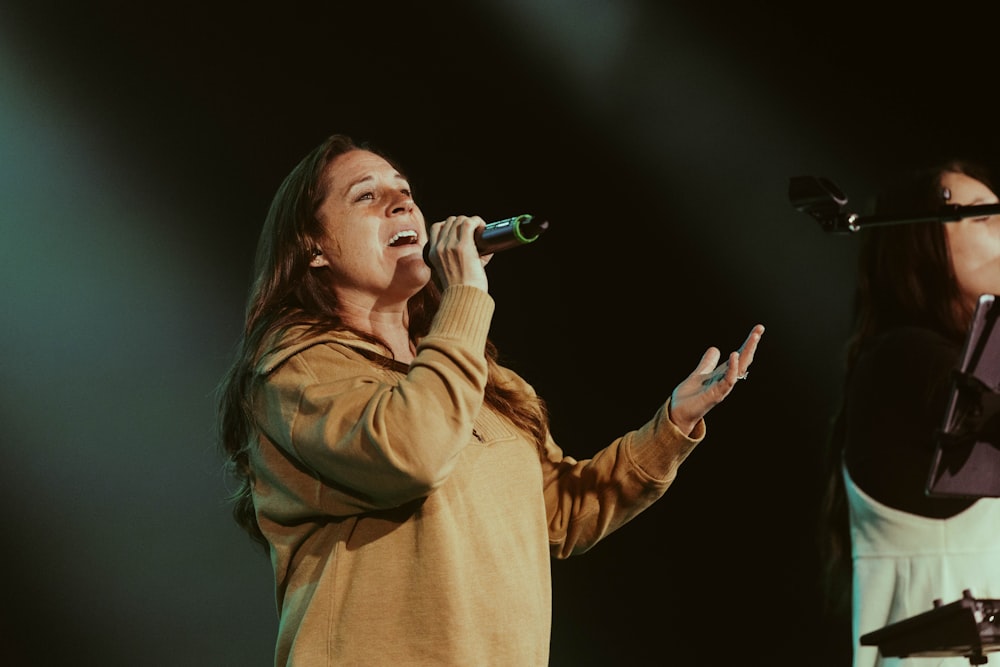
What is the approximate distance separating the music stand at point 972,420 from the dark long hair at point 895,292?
24.6 inches

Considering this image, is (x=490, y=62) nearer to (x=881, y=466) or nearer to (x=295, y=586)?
(x=881, y=466)

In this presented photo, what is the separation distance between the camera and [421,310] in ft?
6.76

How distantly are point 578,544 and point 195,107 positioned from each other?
5.05 ft

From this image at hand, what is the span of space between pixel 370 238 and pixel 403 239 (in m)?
0.06

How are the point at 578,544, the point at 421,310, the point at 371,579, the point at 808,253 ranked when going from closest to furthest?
1. the point at 371,579
2. the point at 578,544
3. the point at 421,310
4. the point at 808,253

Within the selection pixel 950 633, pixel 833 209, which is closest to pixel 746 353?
pixel 833 209

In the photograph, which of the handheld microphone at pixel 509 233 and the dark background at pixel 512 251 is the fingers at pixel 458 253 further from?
the dark background at pixel 512 251

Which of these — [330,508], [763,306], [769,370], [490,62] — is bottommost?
[330,508]

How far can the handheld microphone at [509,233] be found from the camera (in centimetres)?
156

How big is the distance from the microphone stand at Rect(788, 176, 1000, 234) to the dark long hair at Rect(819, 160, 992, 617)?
456mm

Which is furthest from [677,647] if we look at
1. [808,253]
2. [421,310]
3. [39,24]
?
[39,24]

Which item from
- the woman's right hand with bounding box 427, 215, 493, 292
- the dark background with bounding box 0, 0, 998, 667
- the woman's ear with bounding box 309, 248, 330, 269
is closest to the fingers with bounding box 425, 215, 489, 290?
the woman's right hand with bounding box 427, 215, 493, 292

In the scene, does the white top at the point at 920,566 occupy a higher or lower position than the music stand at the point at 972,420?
lower

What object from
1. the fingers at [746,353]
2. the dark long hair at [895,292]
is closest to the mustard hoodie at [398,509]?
the fingers at [746,353]
